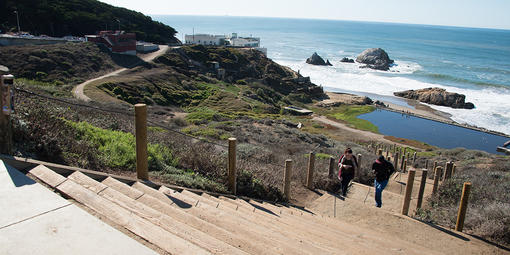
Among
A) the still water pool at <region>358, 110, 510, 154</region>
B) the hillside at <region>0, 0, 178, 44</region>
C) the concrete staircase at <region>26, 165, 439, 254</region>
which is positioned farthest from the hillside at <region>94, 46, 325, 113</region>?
the concrete staircase at <region>26, 165, 439, 254</region>

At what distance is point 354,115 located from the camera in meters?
47.3

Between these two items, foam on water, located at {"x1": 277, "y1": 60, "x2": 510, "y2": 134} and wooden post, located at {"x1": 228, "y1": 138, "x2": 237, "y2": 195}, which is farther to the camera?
foam on water, located at {"x1": 277, "y1": 60, "x2": 510, "y2": 134}

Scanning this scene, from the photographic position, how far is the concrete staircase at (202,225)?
3.44 m

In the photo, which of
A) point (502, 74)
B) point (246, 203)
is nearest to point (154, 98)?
point (246, 203)

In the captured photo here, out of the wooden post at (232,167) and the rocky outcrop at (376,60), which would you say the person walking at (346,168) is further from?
the rocky outcrop at (376,60)

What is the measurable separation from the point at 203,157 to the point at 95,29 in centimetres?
7167

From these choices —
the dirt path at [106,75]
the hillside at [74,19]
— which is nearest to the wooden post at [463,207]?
the dirt path at [106,75]

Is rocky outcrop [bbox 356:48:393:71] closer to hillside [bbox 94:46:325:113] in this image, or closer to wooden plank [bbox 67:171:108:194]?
hillside [bbox 94:46:325:113]

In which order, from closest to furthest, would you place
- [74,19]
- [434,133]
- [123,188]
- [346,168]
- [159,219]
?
[159,219]
[123,188]
[346,168]
[434,133]
[74,19]

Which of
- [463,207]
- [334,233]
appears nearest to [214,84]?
[463,207]

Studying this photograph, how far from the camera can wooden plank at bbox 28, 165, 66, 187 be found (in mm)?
4207

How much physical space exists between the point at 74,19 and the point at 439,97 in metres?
66.2

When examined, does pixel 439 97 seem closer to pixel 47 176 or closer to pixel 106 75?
pixel 106 75

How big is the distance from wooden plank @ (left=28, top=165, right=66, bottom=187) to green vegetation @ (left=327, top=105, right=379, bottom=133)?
38324mm
